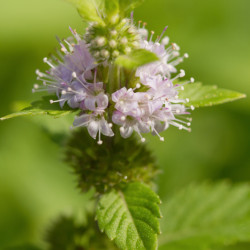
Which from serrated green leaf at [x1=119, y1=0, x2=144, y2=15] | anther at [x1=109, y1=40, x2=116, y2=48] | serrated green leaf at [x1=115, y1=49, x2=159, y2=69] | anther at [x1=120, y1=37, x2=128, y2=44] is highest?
serrated green leaf at [x1=119, y1=0, x2=144, y2=15]

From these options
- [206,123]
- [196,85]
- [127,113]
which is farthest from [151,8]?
[127,113]

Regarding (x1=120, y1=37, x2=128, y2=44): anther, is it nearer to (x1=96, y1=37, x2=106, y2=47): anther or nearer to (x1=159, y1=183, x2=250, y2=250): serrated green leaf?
(x1=96, y1=37, x2=106, y2=47): anther

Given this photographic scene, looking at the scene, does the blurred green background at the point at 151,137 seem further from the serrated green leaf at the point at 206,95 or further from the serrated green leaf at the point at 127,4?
the serrated green leaf at the point at 127,4

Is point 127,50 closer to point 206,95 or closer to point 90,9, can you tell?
point 90,9

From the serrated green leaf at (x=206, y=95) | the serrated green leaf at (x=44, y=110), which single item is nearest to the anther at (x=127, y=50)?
the serrated green leaf at (x=44, y=110)

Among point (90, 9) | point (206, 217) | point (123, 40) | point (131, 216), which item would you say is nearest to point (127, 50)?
point (123, 40)

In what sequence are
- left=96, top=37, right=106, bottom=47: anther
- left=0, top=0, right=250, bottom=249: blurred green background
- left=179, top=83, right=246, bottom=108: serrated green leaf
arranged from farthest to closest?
1. left=0, top=0, right=250, bottom=249: blurred green background
2. left=179, top=83, right=246, bottom=108: serrated green leaf
3. left=96, top=37, right=106, bottom=47: anther

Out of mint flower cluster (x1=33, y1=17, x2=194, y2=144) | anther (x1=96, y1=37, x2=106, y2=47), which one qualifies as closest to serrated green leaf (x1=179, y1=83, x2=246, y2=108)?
mint flower cluster (x1=33, y1=17, x2=194, y2=144)
